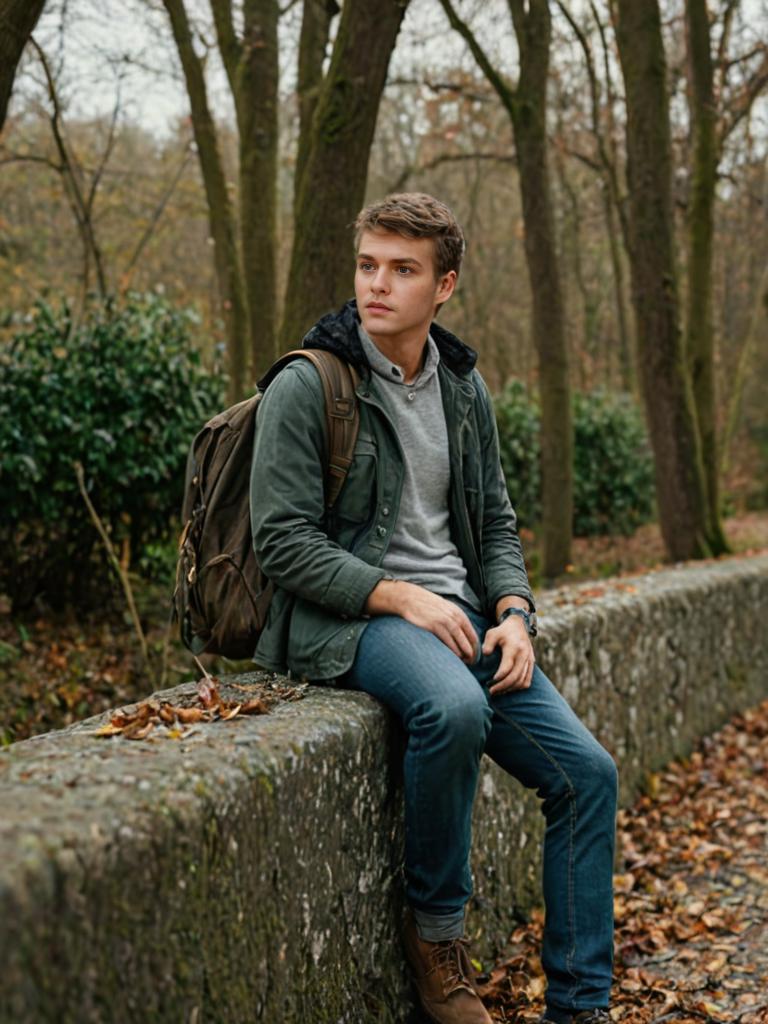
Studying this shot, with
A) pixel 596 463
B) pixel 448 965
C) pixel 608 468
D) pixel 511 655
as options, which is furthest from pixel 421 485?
pixel 608 468

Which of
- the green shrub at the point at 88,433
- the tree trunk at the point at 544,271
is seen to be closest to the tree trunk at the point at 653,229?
the tree trunk at the point at 544,271

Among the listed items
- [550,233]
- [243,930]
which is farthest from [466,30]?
[243,930]

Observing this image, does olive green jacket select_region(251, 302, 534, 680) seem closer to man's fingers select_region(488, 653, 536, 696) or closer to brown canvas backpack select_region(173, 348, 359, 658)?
brown canvas backpack select_region(173, 348, 359, 658)

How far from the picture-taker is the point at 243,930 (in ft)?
7.91

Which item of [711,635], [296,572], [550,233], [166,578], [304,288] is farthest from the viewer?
[550,233]

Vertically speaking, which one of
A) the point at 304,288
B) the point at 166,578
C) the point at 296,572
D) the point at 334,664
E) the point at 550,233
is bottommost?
the point at 166,578

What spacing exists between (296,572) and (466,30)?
8374 mm

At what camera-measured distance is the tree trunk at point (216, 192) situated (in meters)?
8.96

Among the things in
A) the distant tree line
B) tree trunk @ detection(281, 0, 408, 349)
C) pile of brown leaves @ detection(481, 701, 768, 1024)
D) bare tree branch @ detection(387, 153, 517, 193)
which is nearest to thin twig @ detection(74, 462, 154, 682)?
the distant tree line

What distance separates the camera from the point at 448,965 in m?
3.08

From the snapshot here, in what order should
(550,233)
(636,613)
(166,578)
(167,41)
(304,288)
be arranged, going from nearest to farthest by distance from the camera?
(304,288)
(636,613)
(166,578)
(550,233)
(167,41)

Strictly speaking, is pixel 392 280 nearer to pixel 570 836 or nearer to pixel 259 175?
pixel 570 836

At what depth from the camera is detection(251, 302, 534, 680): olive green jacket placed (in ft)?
10.1

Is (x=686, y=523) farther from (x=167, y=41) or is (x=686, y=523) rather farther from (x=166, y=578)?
(x=167, y=41)
